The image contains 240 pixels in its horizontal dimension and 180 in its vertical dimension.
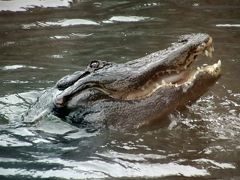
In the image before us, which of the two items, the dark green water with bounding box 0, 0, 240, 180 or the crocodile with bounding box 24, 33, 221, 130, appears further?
the crocodile with bounding box 24, 33, 221, 130

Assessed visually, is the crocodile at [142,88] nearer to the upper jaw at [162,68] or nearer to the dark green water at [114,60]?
the upper jaw at [162,68]

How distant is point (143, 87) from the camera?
5355mm

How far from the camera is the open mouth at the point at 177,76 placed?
5332mm

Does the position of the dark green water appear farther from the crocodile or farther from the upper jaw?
the upper jaw

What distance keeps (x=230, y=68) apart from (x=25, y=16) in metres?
4.72

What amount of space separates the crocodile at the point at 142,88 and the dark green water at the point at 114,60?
167mm

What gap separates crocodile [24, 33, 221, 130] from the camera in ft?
17.4

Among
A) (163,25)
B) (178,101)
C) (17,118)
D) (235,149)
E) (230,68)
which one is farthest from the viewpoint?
(163,25)

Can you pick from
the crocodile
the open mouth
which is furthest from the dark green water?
the open mouth

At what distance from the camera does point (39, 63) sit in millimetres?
8367

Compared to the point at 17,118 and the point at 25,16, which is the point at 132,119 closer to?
the point at 17,118

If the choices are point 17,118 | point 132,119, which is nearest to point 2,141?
point 17,118

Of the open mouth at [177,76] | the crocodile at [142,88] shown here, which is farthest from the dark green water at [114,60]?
the open mouth at [177,76]

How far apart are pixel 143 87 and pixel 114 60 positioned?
115 inches
